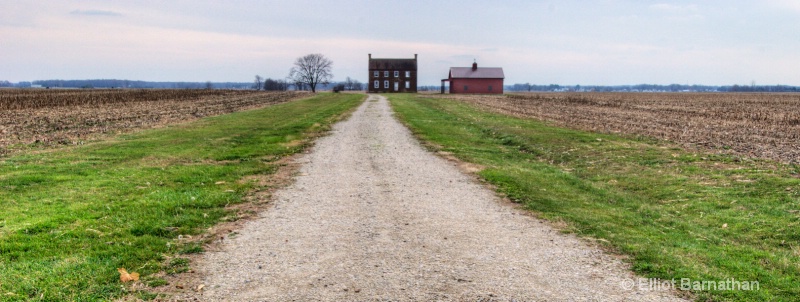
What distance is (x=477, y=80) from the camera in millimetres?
98125

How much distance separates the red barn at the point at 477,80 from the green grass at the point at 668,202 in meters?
80.9

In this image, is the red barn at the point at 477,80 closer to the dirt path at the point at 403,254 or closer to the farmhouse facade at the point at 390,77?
the farmhouse facade at the point at 390,77

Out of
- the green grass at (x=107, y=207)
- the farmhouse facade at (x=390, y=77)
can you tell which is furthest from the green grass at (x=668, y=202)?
the farmhouse facade at (x=390, y=77)

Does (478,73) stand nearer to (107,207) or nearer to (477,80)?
(477,80)

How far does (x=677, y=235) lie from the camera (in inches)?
305

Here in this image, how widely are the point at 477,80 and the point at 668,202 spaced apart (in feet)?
294

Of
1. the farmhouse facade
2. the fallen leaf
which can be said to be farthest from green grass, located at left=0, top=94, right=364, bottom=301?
the farmhouse facade

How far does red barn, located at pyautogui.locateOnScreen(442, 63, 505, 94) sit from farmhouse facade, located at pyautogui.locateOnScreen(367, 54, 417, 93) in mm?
17634

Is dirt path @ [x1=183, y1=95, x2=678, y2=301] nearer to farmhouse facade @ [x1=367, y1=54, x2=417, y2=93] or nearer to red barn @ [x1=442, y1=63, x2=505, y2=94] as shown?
red barn @ [x1=442, y1=63, x2=505, y2=94]

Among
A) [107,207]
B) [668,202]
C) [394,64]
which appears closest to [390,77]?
[394,64]

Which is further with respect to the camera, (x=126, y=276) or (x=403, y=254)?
(x=403, y=254)

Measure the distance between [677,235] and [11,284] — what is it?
26.6 feet

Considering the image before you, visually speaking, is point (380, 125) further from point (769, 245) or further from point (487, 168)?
point (769, 245)

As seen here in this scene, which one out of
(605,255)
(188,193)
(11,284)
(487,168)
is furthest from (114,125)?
(605,255)
